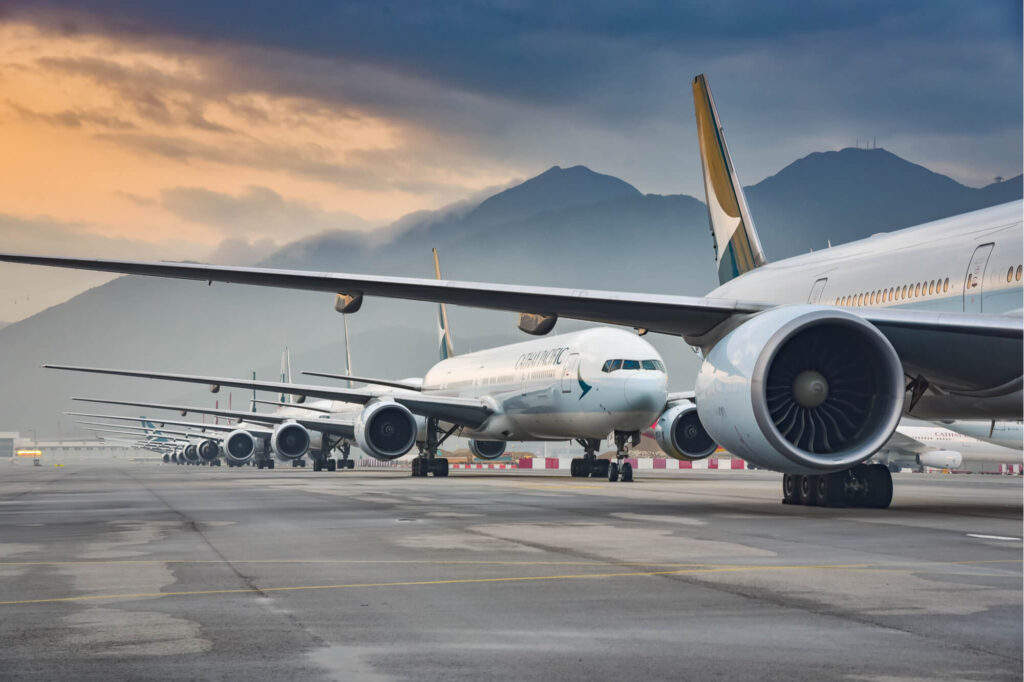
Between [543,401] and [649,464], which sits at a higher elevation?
[543,401]

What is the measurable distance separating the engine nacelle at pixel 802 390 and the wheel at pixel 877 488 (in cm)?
219

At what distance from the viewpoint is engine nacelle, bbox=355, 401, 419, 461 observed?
Result: 2919cm

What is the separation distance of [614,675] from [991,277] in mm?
9154

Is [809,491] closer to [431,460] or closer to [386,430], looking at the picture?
[386,430]

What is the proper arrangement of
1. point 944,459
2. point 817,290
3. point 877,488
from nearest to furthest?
point 877,488, point 817,290, point 944,459

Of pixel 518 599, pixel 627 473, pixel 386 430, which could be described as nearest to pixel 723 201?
pixel 627 473

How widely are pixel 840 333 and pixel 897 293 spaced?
204cm

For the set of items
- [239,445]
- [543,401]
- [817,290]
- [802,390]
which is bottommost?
[239,445]

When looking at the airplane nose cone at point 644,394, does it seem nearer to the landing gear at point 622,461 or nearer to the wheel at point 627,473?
the landing gear at point 622,461

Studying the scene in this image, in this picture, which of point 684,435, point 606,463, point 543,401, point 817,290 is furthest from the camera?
point 606,463

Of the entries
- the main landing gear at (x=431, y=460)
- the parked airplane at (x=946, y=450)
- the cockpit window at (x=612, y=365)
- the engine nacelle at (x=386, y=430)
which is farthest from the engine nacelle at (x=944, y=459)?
the engine nacelle at (x=386, y=430)

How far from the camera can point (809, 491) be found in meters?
14.3

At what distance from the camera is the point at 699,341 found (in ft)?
46.5

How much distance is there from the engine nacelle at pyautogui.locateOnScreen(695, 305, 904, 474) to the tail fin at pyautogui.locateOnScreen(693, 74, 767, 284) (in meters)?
6.08
